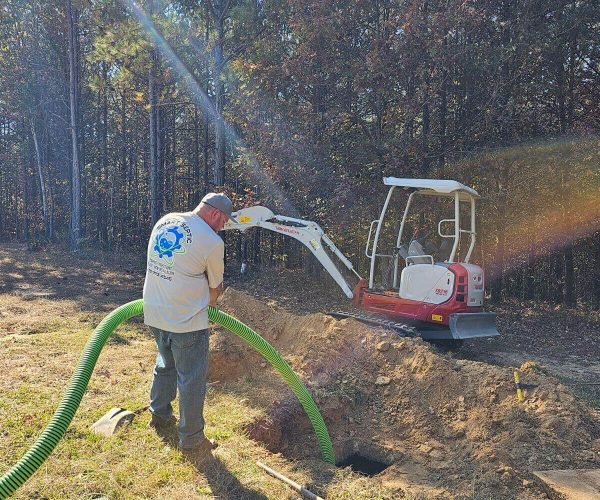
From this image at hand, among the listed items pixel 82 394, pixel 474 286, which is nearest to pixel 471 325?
pixel 474 286

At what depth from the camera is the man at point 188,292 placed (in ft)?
10.9

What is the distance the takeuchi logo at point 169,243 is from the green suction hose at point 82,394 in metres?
0.49

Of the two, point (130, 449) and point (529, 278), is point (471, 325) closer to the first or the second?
point (130, 449)

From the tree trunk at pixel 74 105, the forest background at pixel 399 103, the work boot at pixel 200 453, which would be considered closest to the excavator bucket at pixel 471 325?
the work boot at pixel 200 453

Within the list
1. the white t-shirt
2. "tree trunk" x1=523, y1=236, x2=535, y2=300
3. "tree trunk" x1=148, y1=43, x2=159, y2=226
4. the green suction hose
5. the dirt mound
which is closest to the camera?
the green suction hose

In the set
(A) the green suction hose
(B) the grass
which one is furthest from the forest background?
(A) the green suction hose

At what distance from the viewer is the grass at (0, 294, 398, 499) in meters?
3.14

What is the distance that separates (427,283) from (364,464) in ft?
10.6

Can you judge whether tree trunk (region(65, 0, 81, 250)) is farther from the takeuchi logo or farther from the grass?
the takeuchi logo

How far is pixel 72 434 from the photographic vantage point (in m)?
3.71

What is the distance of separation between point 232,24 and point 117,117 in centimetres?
1177

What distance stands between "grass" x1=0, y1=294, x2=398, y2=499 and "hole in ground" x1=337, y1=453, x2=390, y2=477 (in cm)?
46

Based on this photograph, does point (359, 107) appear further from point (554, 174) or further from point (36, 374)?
point (36, 374)

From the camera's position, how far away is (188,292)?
11.0ft
